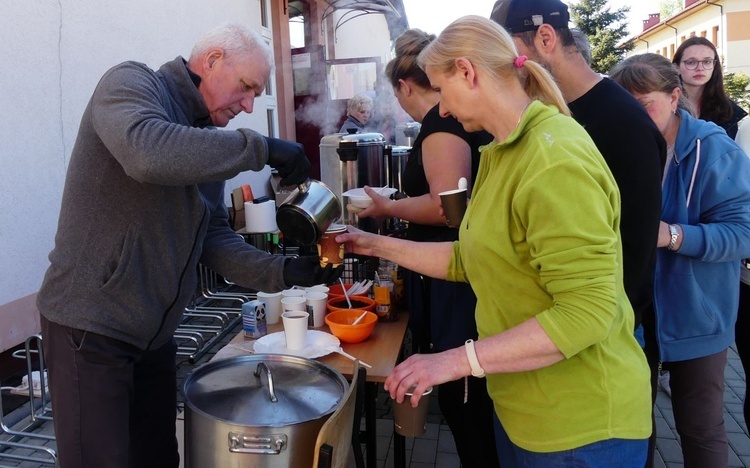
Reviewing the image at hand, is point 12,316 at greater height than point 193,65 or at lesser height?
lesser

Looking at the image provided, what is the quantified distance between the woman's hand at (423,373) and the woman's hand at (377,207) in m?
1.38

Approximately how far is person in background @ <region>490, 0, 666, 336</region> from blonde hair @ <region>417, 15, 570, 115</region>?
346 mm

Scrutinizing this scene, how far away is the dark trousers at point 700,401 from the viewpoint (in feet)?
7.71

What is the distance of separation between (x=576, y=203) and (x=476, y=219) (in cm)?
33

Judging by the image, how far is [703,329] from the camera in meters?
2.29

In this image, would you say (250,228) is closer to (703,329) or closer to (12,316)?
(12,316)

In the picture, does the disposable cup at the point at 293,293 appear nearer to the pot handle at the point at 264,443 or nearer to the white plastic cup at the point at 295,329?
the white plastic cup at the point at 295,329

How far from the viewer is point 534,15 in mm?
1922

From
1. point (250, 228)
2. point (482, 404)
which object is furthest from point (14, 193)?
point (482, 404)

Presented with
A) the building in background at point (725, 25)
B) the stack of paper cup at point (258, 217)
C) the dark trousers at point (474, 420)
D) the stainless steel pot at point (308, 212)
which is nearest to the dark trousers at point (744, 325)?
the dark trousers at point (474, 420)

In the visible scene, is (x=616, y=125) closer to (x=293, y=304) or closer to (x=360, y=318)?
(x=360, y=318)

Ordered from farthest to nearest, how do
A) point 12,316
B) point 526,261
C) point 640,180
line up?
point 12,316
point 640,180
point 526,261

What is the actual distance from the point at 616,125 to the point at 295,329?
1.33 meters

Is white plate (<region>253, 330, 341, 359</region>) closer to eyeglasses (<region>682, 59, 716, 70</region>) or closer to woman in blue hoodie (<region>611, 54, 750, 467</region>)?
woman in blue hoodie (<region>611, 54, 750, 467</region>)
